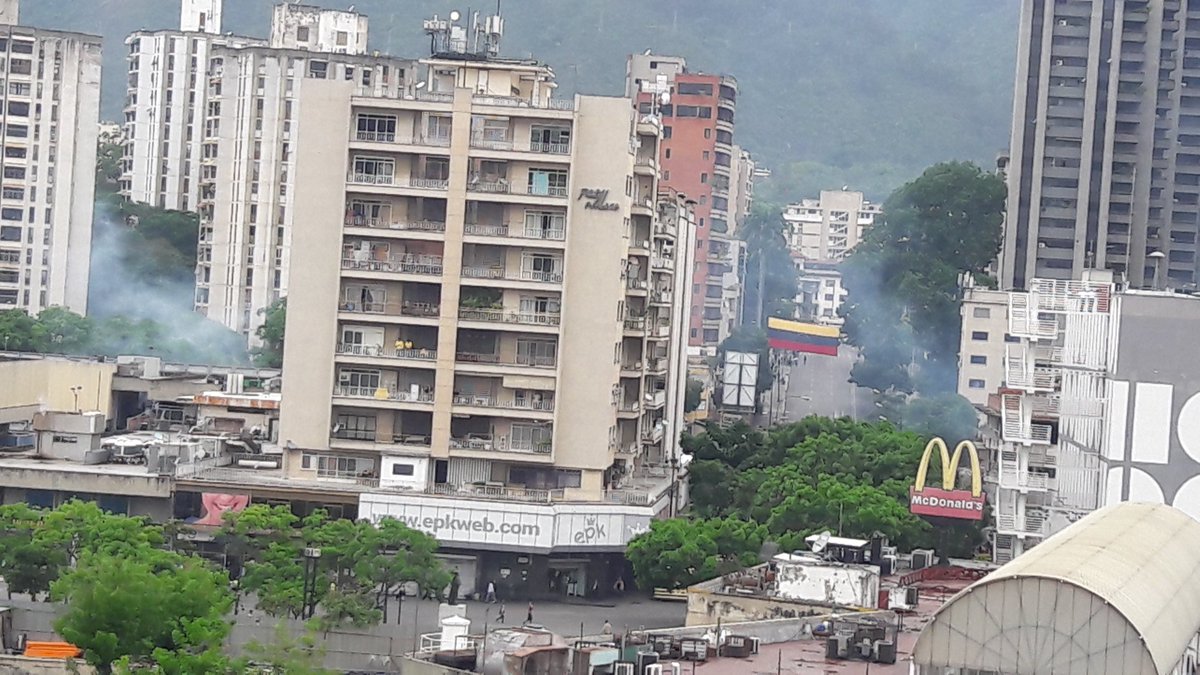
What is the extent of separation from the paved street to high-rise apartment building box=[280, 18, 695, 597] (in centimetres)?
4756

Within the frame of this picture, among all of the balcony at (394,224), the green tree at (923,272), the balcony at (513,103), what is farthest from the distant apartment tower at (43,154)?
the balcony at (513,103)

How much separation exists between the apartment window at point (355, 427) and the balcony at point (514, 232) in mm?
5105

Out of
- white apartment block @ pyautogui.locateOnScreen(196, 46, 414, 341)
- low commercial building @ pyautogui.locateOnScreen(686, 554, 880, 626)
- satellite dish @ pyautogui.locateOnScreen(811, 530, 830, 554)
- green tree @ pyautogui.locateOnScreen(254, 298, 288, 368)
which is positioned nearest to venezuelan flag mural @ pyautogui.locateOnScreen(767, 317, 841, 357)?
white apartment block @ pyautogui.locateOnScreen(196, 46, 414, 341)

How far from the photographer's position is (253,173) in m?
104

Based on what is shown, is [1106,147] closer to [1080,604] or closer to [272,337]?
[272,337]

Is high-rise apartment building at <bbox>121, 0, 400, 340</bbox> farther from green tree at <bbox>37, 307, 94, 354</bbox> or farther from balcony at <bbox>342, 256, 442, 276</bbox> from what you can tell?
balcony at <bbox>342, 256, 442, 276</bbox>

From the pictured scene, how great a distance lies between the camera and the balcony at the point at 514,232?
57.1 m

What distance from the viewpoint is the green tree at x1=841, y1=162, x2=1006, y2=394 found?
4193 inches

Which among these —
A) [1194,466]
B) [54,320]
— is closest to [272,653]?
[1194,466]

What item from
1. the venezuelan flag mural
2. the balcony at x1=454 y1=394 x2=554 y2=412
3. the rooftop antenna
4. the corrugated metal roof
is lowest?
the rooftop antenna

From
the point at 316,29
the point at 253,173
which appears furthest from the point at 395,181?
the point at 316,29

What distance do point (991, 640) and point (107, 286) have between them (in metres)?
94.1

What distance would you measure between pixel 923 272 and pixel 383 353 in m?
56.1

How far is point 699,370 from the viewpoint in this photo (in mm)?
100812
